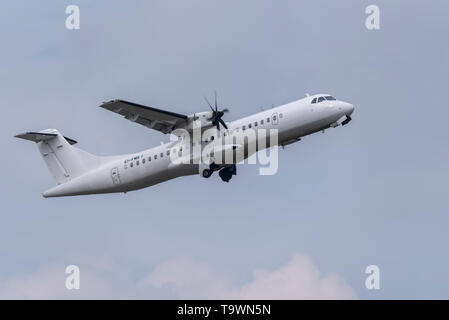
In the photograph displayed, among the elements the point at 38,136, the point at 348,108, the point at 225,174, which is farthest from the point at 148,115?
the point at 348,108

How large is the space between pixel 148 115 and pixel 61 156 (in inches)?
273

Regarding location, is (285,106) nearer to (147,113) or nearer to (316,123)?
(316,123)

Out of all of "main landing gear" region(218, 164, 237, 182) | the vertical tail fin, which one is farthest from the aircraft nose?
the vertical tail fin

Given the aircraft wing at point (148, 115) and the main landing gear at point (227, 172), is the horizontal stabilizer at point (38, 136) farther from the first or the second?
the main landing gear at point (227, 172)

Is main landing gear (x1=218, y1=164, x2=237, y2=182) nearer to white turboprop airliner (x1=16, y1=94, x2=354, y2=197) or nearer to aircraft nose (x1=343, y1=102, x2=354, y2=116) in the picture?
white turboprop airliner (x1=16, y1=94, x2=354, y2=197)

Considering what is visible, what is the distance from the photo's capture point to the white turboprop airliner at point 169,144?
41.5 m

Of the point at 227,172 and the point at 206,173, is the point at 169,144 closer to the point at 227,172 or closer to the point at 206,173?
the point at 206,173

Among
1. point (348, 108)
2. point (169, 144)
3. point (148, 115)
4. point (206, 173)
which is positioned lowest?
point (206, 173)

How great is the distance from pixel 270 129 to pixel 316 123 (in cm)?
210

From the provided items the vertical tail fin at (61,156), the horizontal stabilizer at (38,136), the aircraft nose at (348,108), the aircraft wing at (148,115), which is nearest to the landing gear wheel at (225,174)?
the aircraft wing at (148,115)

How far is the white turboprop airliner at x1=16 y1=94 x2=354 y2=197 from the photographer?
4147cm

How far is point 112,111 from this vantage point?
140ft

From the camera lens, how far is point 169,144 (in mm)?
43938
